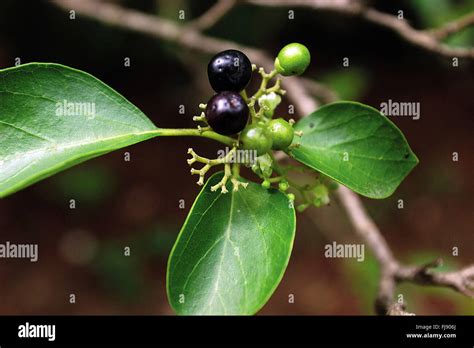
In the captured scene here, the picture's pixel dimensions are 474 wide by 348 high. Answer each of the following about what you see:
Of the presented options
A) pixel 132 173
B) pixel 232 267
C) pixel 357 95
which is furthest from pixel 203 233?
pixel 132 173

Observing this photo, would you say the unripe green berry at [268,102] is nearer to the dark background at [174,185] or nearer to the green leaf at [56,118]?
the green leaf at [56,118]

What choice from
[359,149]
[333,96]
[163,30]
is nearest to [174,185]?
[163,30]

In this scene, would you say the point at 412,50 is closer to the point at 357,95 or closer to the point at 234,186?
the point at 357,95

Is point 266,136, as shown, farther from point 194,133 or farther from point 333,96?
point 333,96

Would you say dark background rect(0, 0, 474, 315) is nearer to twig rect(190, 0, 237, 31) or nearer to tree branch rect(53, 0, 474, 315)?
tree branch rect(53, 0, 474, 315)

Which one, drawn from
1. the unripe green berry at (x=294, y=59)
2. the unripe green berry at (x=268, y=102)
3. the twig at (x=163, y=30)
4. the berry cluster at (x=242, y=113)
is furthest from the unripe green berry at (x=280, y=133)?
the twig at (x=163, y=30)

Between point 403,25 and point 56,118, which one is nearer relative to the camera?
point 56,118
